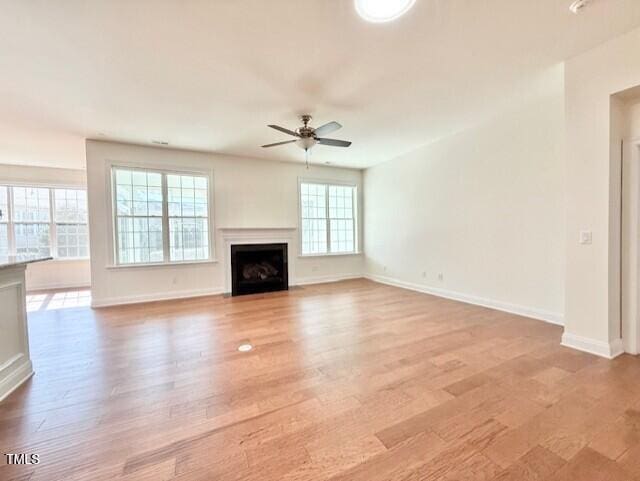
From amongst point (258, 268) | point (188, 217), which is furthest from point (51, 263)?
point (258, 268)

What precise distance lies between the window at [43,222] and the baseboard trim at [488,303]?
7.88 m

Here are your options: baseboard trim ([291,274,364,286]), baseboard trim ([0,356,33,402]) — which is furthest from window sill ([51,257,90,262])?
baseboard trim ([0,356,33,402])

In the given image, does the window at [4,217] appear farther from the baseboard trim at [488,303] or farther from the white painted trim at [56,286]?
the baseboard trim at [488,303]

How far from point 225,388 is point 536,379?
8.22 ft

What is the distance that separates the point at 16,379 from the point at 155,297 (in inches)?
118

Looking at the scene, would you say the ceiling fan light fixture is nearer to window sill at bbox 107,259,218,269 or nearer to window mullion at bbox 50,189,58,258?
window sill at bbox 107,259,218,269

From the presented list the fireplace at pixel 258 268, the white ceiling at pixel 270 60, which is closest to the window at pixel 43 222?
the white ceiling at pixel 270 60

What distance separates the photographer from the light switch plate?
2.67 m

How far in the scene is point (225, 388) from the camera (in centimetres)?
222

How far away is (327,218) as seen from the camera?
6977 mm

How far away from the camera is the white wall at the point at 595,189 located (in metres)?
2.53

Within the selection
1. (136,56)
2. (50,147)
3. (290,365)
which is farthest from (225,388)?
(50,147)

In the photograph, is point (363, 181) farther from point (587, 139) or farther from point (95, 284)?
point (95, 284)

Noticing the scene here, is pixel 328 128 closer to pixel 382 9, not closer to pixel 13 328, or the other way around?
pixel 382 9
